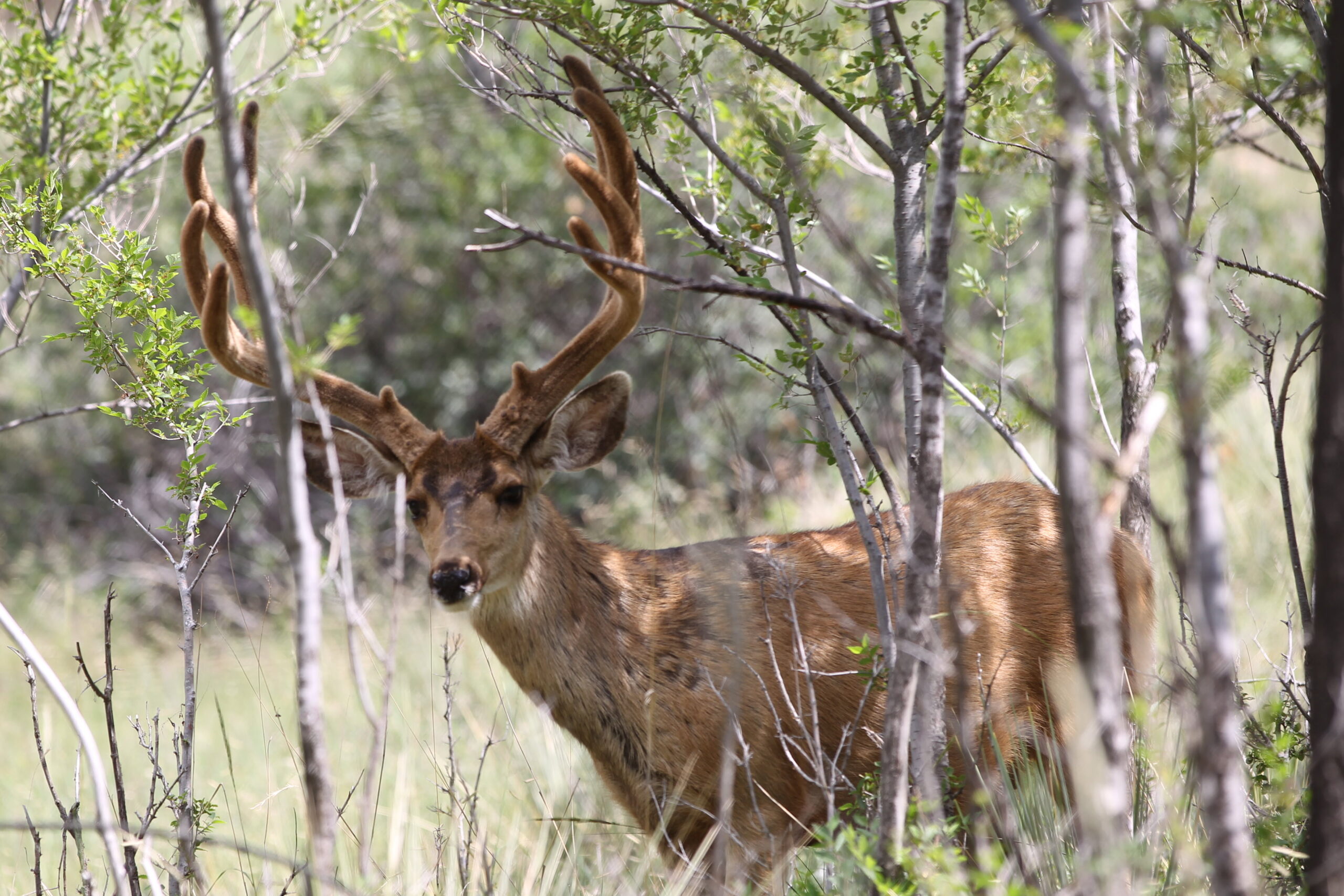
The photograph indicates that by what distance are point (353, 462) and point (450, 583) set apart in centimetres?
103

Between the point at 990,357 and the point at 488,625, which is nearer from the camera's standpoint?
the point at 488,625

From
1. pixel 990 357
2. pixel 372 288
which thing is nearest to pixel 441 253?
pixel 372 288

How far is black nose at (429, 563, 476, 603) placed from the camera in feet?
12.3

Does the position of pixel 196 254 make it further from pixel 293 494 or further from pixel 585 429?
pixel 293 494

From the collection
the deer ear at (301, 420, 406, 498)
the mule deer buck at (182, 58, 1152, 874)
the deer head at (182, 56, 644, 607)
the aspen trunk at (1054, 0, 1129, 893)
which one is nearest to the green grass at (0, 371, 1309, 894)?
the aspen trunk at (1054, 0, 1129, 893)

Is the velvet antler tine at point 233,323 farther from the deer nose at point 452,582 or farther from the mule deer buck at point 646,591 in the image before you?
the deer nose at point 452,582

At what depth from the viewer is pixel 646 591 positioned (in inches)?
169

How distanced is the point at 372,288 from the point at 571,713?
6.78 meters

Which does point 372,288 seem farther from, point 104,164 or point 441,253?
point 104,164

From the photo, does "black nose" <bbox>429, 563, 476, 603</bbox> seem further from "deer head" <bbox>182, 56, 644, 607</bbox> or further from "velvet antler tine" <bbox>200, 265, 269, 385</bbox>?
"velvet antler tine" <bbox>200, 265, 269, 385</bbox>

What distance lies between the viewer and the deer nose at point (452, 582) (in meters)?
3.74

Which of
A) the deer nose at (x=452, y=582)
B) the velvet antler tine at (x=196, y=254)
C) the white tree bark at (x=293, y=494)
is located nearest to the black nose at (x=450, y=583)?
the deer nose at (x=452, y=582)

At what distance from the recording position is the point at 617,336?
4215 mm

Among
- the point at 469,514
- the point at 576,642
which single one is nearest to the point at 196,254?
the point at 469,514
